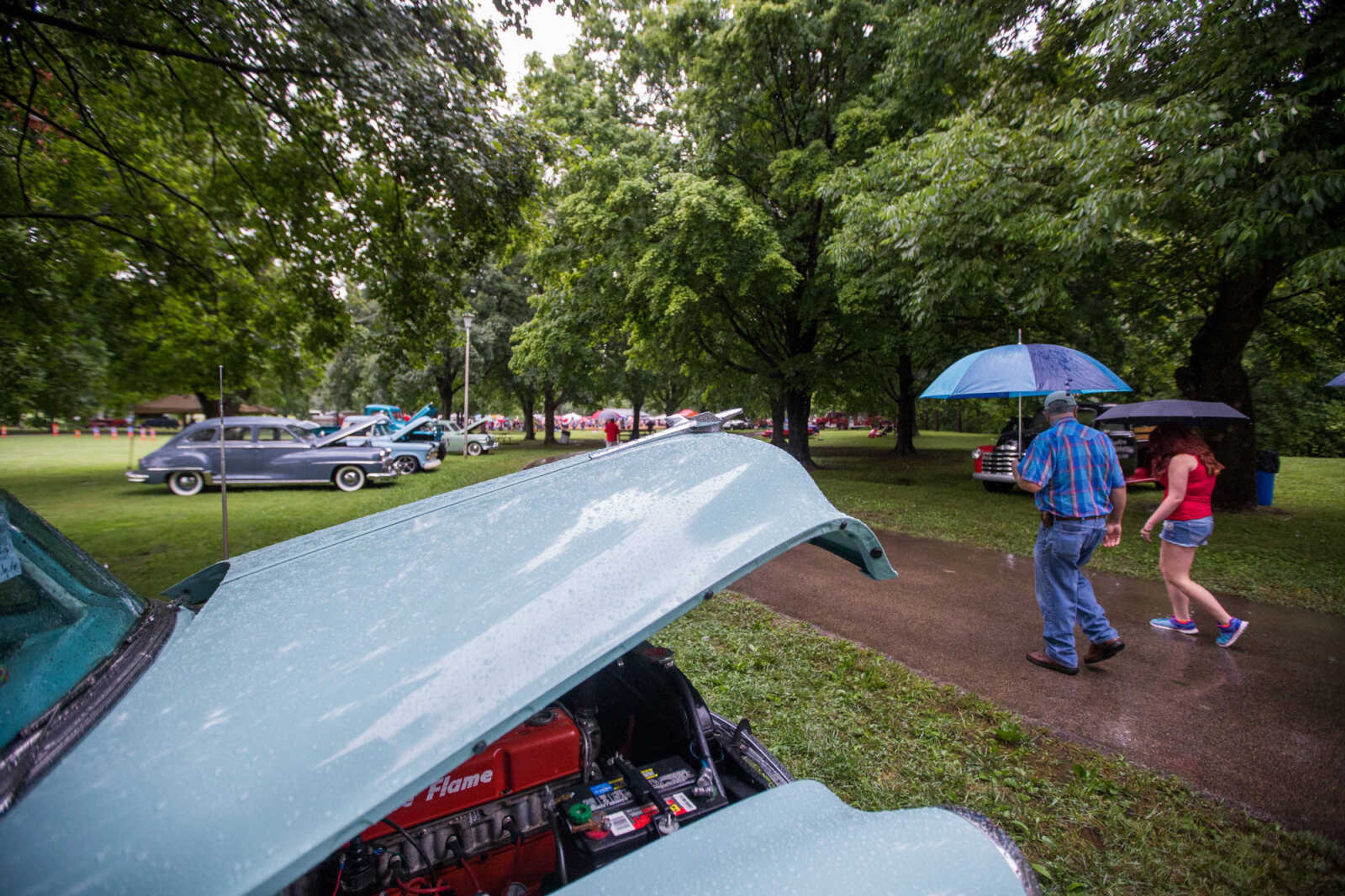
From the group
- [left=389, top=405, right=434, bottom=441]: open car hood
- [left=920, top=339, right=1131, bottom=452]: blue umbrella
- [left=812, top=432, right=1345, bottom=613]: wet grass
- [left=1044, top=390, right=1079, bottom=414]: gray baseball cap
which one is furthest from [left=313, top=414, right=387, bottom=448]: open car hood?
[left=1044, top=390, right=1079, bottom=414]: gray baseball cap

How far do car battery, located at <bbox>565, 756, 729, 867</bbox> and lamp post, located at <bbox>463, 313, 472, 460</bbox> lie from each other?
19.7 metres

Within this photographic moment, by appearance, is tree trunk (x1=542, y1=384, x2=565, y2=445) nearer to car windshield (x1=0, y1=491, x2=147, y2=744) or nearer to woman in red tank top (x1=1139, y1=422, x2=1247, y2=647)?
woman in red tank top (x1=1139, y1=422, x2=1247, y2=647)

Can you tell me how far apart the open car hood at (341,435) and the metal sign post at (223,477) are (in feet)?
6.11

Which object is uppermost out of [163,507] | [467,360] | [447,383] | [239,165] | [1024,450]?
[239,165]

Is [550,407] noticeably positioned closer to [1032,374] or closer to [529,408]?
[529,408]

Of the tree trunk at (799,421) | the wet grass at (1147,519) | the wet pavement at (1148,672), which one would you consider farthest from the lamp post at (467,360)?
the wet pavement at (1148,672)

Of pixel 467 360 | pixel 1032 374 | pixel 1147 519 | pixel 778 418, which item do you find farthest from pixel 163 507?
pixel 1147 519

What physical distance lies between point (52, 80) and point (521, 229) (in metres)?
4.82

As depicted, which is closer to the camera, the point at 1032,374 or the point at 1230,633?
the point at 1230,633

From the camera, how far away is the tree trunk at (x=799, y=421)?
16250 millimetres

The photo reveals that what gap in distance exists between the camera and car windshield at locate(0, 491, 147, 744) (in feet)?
3.90

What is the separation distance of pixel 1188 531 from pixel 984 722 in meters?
2.32

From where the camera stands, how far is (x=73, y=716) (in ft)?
3.67

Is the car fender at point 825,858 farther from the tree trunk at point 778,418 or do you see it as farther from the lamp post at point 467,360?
the lamp post at point 467,360
